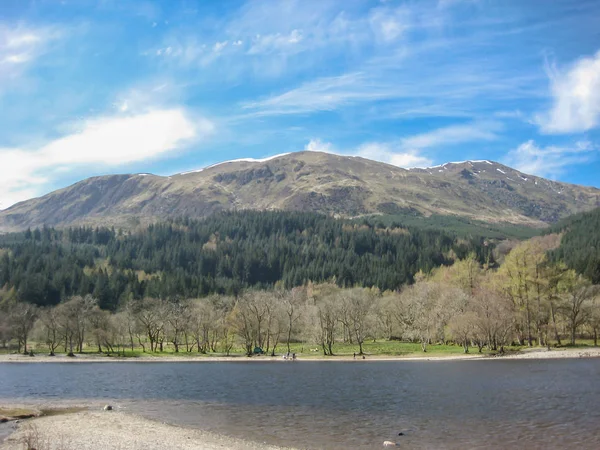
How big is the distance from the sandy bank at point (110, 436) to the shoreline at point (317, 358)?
61940mm

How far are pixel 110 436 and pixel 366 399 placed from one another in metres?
23.9

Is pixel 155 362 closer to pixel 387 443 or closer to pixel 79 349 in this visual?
pixel 79 349

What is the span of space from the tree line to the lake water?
19.7m

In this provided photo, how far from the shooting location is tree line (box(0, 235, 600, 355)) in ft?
313

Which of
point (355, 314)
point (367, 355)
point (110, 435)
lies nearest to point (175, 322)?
point (355, 314)

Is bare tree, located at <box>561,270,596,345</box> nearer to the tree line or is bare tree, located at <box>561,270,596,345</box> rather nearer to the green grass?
the tree line

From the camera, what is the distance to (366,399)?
47.2 m

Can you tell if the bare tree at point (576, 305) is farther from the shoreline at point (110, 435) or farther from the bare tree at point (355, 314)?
the shoreline at point (110, 435)

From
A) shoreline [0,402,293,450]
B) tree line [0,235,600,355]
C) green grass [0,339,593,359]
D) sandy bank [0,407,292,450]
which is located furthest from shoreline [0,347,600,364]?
sandy bank [0,407,292,450]

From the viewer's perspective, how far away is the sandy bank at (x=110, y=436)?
93.9 feet

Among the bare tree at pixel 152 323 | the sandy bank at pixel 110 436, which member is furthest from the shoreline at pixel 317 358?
the sandy bank at pixel 110 436

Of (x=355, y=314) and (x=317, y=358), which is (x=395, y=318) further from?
(x=317, y=358)

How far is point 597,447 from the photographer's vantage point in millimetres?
27844

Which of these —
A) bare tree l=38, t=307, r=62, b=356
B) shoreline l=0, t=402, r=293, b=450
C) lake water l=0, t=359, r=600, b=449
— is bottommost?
lake water l=0, t=359, r=600, b=449
